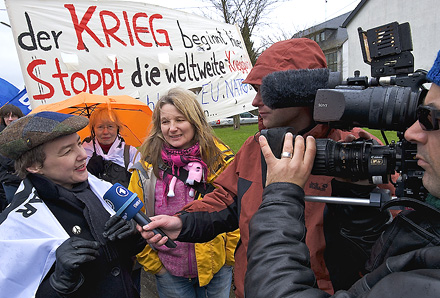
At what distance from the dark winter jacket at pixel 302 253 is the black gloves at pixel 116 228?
2.92ft

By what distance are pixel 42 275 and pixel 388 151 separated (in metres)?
1.52

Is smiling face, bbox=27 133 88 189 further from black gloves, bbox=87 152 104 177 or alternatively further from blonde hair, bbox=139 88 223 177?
black gloves, bbox=87 152 104 177

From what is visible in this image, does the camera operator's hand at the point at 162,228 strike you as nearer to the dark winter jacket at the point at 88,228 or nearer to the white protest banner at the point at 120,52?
the dark winter jacket at the point at 88,228

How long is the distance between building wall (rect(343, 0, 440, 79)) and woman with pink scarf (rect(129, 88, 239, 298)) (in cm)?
1549

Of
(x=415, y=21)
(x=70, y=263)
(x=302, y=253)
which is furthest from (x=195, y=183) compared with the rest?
(x=415, y=21)

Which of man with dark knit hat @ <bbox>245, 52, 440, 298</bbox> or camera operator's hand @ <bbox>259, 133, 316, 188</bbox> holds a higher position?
camera operator's hand @ <bbox>259, 133, 316, 188</bbox>

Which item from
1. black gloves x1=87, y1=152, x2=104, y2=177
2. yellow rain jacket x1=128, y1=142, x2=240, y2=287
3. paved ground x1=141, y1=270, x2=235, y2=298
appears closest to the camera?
yellow rain jacket x1=128, y1=142, x2=240, y2=287

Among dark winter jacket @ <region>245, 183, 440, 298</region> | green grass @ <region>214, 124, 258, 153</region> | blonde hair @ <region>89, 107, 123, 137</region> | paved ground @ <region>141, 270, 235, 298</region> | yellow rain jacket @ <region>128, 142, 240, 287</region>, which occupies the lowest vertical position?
green grass @ <region>214, 124, 258, 153</region>

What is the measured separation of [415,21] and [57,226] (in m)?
21.9

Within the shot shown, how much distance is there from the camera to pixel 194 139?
2.40 m

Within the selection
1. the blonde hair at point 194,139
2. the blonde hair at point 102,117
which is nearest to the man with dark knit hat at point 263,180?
the blonde hair at point 194,139

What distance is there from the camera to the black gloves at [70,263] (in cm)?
140

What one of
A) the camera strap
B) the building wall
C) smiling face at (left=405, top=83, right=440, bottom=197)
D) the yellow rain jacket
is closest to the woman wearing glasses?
the yellow rain jacket

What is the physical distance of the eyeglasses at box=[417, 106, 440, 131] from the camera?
749 mm
